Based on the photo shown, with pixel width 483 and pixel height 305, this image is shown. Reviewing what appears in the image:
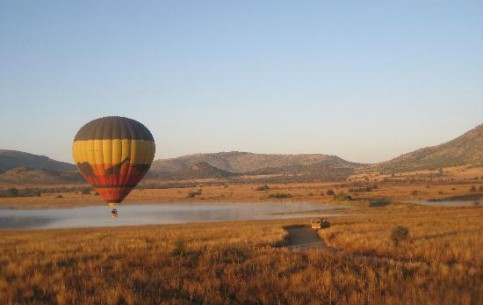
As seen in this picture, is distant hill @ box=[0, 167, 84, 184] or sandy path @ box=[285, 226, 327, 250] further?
distant hill @ box=[0, 167, 84, 184]

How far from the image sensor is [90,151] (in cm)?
3634

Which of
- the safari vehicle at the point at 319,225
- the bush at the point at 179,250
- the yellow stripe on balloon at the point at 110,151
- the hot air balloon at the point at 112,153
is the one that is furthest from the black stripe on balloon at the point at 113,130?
the bush at the point at 179,250

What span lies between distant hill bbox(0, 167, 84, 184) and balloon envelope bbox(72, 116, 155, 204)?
138212 mm

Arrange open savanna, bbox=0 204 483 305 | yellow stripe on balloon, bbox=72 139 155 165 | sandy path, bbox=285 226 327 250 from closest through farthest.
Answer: open savanna, bbox=0 204 483 305 < sandy path, bbox=285 226 327 250 < yellow stripe on balloon, bbox=72 139 155 165

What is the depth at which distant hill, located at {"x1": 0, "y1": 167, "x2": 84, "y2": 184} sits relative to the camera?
166m

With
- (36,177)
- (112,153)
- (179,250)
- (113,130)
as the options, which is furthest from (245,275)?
(36,177)

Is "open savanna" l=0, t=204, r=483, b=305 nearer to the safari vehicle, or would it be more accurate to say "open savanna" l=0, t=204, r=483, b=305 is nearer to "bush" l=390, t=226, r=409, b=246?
"bush" l=390, t=226, r=409, b=246

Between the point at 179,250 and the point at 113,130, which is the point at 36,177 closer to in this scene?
the point at 113,130

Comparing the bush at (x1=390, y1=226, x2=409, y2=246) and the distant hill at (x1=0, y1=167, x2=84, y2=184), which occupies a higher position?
the distant hill at (x1=0, y1=167, x2=84, y2=184)

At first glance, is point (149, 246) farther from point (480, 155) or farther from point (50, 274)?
point (480, 155)

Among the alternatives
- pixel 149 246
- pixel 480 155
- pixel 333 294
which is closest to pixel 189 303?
pixel 333 294

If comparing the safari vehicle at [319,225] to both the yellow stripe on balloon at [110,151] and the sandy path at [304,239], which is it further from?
the yellow stripe on balloon at [110,151]

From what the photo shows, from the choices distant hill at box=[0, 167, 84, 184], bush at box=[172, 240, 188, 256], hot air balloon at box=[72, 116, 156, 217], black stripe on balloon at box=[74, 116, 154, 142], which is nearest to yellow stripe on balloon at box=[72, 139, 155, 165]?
hot air balloon at box=[72, 116, 156, 217]

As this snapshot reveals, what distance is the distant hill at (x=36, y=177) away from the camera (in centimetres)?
16562
